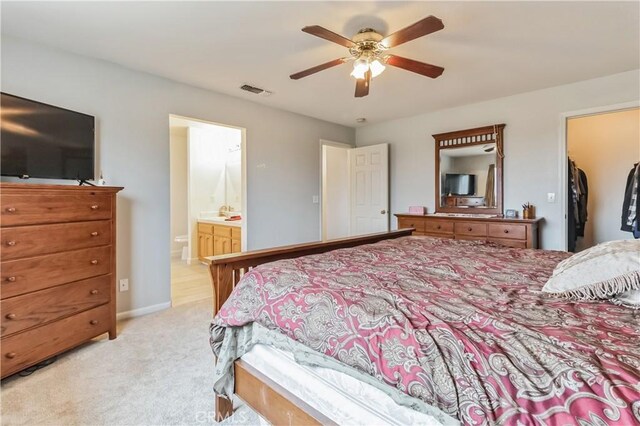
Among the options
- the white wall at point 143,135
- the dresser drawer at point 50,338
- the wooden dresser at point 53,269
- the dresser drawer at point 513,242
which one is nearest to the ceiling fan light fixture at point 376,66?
the white wall at point 143,135

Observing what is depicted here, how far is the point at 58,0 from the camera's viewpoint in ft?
6.53

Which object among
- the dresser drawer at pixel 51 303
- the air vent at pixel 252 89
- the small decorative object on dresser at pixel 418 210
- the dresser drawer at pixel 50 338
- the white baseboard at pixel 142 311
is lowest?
the white baseboard at pixel 142 311

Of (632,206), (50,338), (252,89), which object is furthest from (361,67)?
(632,206)

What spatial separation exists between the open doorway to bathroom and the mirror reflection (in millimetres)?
3245

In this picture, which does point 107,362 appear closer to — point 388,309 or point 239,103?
point 388,309

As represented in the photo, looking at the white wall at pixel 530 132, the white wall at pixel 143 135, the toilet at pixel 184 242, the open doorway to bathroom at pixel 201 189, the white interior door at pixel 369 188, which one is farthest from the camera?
the toilet at pixel 184 242

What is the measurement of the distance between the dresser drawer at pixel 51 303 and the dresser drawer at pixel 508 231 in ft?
13.0

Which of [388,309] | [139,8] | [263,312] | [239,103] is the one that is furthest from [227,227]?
[388,309]

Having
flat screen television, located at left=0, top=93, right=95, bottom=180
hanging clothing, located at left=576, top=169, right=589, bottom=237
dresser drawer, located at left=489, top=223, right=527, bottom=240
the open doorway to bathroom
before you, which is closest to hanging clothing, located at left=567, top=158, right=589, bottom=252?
hanging clothing, located at left=576, top=169, right=589, bottom=237

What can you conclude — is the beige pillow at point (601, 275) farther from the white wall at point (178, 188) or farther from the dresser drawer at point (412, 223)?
the white wall at point (178, 188)

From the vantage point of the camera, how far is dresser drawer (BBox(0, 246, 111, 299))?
6.39 feet

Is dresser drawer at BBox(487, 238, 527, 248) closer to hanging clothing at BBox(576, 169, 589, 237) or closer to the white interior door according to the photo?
hanging clothing at BBox(576, 169, 589, 237)

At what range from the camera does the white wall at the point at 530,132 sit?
3.33 meters

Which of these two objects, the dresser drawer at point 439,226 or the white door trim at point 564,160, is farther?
the dresser drawer at point 439,226
